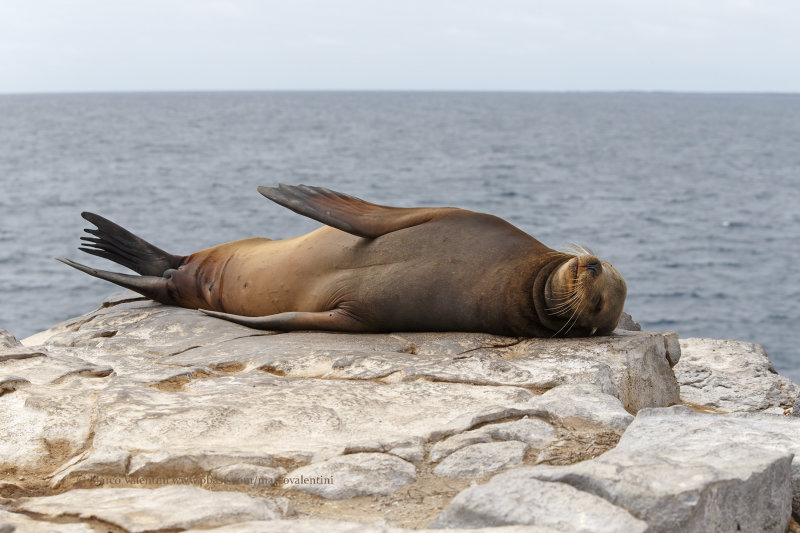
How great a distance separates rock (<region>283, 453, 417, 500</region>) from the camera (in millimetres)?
2955

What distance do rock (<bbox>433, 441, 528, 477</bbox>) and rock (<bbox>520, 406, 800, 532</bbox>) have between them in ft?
1.37

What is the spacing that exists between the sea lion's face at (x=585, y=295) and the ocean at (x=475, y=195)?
9.47m

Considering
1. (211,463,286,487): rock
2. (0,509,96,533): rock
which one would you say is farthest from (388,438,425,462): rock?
(0,509,96,533): rock

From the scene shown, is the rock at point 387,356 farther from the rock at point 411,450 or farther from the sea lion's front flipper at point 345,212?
the rock at point 411,450

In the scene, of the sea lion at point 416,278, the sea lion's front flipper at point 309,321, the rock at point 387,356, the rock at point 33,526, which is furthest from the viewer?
the sea lion's front flipper at point 309,321

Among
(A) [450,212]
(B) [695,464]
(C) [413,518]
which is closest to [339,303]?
(A) [450,212]

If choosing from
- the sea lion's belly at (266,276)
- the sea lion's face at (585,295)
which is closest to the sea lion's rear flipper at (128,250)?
the sea lion's belly at (266,276)

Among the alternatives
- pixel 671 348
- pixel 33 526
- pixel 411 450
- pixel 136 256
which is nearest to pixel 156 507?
pixel 33 526

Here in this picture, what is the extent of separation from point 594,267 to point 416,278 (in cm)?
103

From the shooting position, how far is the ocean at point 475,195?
1723cm

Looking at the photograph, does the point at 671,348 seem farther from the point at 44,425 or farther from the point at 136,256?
the point at 136,256

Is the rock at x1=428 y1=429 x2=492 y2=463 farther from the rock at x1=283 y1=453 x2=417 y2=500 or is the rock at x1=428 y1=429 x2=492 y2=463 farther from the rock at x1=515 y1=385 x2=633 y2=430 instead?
the rock at x1=515 y1=385 x2=633 y2=430

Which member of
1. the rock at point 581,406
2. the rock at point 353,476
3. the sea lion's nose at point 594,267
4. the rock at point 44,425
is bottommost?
the rock at point 44,425

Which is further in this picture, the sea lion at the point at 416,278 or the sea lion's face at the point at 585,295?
the sea lion at the point at 416,278
